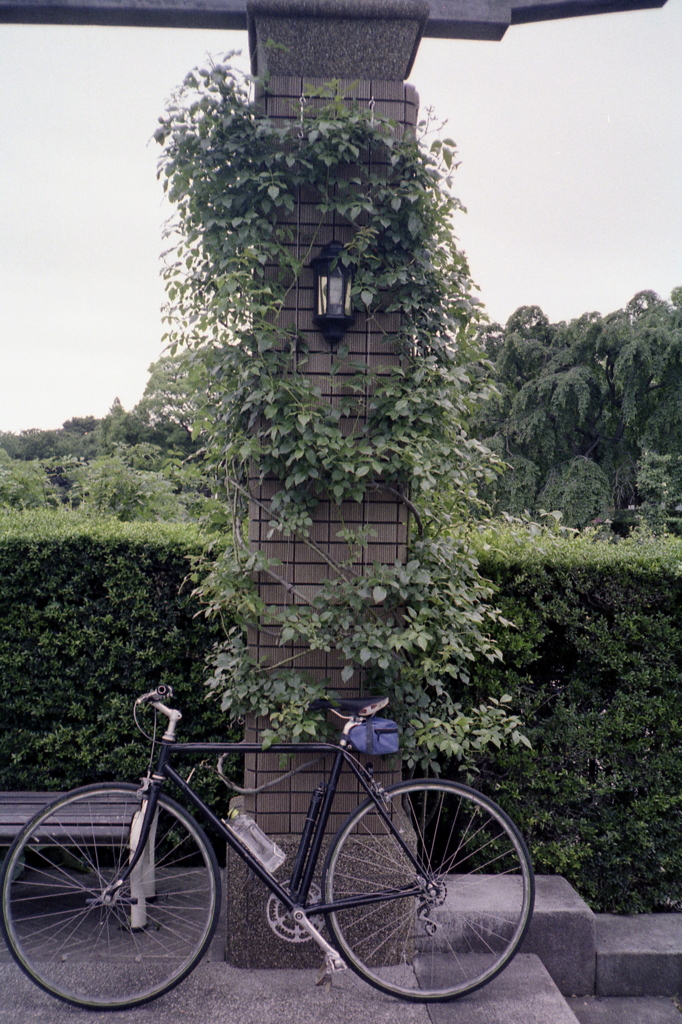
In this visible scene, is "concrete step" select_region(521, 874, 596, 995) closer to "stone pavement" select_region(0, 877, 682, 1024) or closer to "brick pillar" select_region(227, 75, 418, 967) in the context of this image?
"stone pavement" select_region(0, 877, 682, 1024)

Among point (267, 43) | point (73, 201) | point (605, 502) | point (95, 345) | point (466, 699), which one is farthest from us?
point (95, 345)

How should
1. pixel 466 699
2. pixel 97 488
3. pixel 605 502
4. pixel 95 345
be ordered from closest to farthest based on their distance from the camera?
1. pixel 466 699
2. pixel 97 488
3. pixel 605 502
4. pixel 95 345

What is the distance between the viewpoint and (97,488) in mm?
5273

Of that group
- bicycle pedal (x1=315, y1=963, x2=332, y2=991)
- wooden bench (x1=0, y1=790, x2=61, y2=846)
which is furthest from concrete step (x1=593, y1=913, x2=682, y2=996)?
wooden bench (x1=0, y1=790, x2=61, y2=846)

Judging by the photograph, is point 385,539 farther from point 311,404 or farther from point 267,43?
point 267,43

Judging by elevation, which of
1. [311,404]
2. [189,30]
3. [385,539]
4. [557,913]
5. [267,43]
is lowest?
[557,913]

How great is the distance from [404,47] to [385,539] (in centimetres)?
190

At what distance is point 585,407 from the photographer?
950 inches

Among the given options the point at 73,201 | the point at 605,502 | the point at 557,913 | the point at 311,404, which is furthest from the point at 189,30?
the point at 605,502

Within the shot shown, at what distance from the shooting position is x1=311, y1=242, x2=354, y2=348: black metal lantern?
262cm

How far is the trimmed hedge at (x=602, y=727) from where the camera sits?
3102 millimetres

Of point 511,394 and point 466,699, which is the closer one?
point 466,699

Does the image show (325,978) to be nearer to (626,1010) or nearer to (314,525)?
(626,1010)

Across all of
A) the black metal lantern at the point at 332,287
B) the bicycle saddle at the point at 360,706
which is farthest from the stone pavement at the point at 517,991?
the black metal lantern at the point at 332,287
